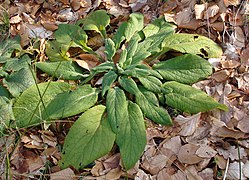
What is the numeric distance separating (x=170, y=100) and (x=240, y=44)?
620 millimetres

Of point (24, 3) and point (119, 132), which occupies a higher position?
point (24, 3)

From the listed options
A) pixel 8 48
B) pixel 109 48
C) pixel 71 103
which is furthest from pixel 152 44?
pixel 8 48

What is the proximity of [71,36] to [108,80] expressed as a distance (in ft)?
1.46

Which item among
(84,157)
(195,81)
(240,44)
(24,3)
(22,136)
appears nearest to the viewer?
(84,157)

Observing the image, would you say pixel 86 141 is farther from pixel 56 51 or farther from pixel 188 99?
pixel 56 51

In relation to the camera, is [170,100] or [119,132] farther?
[170,100]

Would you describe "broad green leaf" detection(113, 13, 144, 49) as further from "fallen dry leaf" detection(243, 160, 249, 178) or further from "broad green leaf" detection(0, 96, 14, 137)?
"fallen dry leaf" detection(243, 160, 249, 178)

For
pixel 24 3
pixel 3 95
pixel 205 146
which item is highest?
pixel 24 3

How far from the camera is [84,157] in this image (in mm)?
2021

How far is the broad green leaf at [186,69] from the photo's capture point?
2305mm

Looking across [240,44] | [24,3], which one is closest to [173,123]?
[240,44]

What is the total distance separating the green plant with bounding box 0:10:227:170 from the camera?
206 centimetres

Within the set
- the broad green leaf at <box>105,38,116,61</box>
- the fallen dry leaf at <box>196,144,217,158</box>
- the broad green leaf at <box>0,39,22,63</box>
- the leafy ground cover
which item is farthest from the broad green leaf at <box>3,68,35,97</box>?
the fallen dry leaf at <box>196,144,217,158</box>

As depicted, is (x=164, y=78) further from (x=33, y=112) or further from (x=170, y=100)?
(x=33, y=112)
